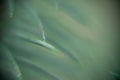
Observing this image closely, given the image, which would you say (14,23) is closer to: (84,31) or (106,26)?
(84,31)

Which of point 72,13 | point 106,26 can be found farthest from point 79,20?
point 106,26

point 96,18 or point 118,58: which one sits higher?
point 96,18

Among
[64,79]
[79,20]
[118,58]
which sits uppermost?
[79,20]

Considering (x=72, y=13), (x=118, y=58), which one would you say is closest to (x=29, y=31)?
(x=72, y=13)

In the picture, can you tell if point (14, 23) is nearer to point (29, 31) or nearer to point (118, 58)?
point (29, 31)

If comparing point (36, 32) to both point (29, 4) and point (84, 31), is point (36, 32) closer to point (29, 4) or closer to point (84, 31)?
point (29, 4)

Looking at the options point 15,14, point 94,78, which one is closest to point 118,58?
point 94,78

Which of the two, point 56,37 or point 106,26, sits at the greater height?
point 106,26
